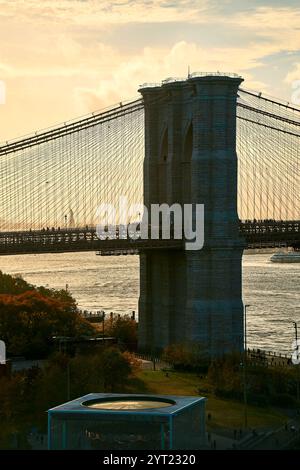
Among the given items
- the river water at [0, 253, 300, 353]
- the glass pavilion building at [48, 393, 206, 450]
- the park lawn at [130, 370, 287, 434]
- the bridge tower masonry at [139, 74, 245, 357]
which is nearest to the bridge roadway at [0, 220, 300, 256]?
→ the bridge tower masonry at [139, 74, 245, 357]

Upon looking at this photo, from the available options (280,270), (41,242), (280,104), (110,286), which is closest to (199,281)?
(41,242)

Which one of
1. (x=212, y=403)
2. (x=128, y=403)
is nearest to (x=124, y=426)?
(x=128, y=403)

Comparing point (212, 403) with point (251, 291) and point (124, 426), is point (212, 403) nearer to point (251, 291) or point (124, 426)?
point (124, 426)

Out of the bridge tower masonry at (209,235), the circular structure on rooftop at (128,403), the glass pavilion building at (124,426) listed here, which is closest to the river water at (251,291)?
the bridge tower masonry at (209,235)

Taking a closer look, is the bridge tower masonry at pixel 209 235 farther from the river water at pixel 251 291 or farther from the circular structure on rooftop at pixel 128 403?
the circular structure on rooftop at pixel 128 403

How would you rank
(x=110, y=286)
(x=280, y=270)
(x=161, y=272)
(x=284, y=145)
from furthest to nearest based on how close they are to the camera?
(x=280, y=270) < (x=110, y=286) < (x=284, y=145) < (x=161, y=272)

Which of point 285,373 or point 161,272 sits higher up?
point 161,272
